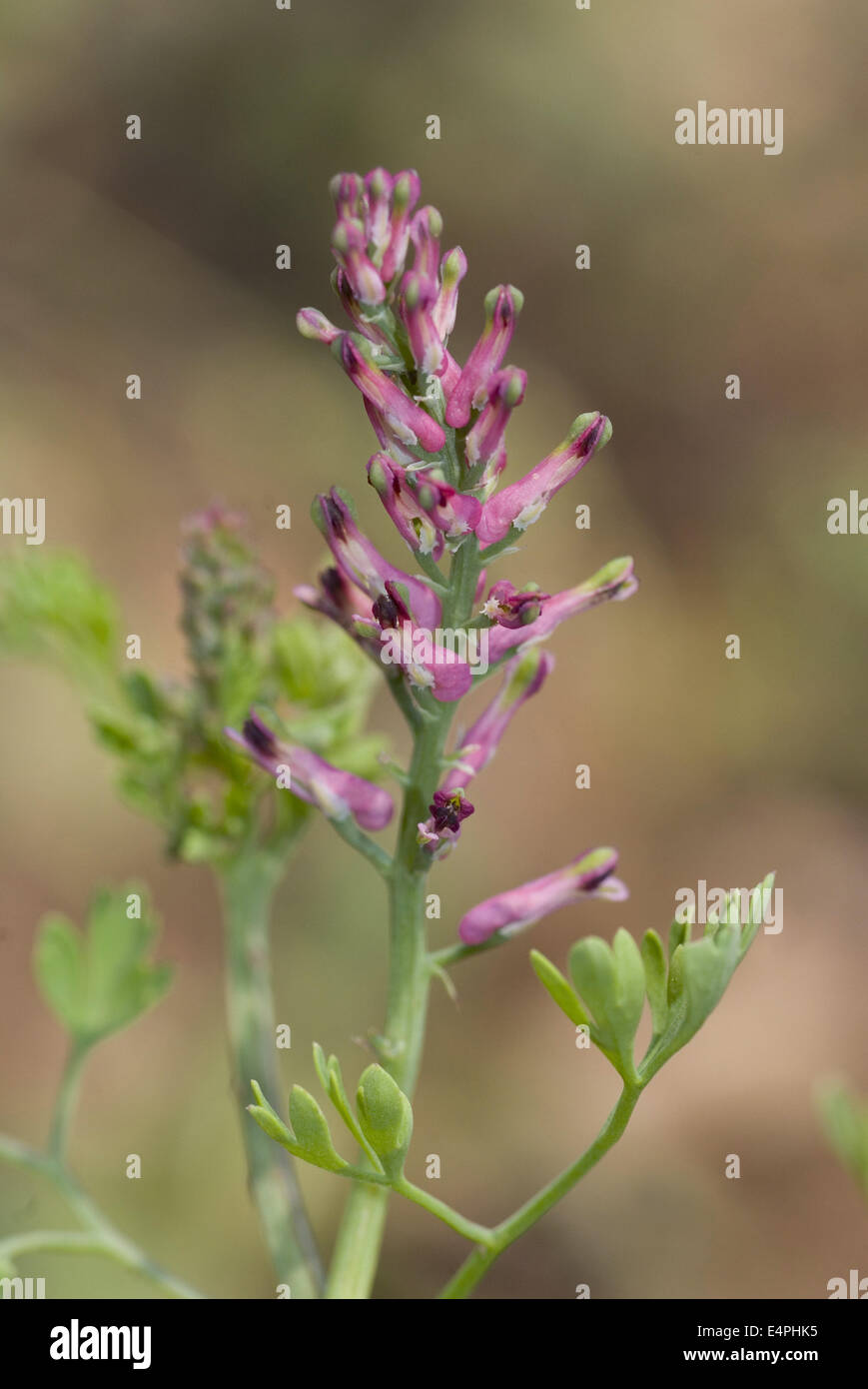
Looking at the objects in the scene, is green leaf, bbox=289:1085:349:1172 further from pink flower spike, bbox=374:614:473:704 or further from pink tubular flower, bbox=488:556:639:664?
pink tubular flower, bbox=488:556:639:664

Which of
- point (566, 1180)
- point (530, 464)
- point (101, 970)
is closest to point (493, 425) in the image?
point (566, 1180)

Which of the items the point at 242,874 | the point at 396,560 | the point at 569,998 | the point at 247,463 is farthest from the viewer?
the point at 247,463

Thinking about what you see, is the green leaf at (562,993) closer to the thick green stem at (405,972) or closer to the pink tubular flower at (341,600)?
the thick green stem at (405,972)

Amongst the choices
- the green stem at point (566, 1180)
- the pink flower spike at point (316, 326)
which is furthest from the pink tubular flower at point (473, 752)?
the pink flower spike at point (316, 326)

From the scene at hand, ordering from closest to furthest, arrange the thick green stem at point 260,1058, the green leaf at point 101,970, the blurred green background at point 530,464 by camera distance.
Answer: the thick green stem at point 260,1058, the green leaf at point 101,970, the blurred green background at point 530,464

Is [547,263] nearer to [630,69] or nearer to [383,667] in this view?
[630,69]

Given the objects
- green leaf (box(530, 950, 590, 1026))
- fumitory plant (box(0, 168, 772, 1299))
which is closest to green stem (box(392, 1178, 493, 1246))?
fumitory plant (box(0, 168, 772, 1299))

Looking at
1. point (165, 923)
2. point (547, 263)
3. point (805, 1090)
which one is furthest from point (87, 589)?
point (547, 263)

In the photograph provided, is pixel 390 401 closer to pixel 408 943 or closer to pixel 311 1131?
pixel 408 943
